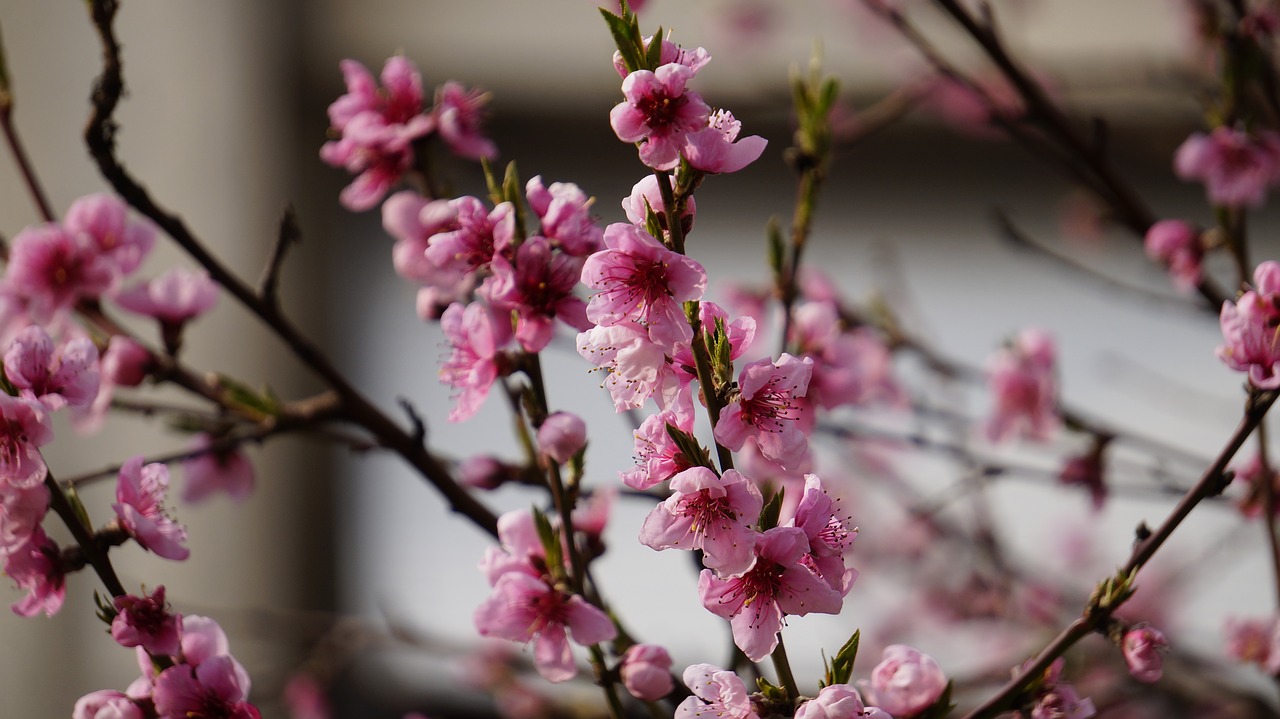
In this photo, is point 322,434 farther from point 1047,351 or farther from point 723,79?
point 723,79

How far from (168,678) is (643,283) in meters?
0.26

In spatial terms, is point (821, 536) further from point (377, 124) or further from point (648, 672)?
point (377, 124)

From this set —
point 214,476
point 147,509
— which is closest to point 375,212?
point 214,476

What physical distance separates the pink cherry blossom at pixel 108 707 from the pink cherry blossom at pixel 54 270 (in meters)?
0.30

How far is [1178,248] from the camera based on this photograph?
82cm

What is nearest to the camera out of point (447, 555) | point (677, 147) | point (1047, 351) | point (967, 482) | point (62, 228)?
point (677, 147)

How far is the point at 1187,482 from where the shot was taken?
0.85 metres

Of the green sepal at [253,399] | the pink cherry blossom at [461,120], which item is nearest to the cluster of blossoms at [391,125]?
the pink cherry blossom at [461,120]

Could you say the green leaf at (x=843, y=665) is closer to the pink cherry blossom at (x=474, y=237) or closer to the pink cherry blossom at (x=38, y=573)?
the pink cherry blossom at (x=474, y=237)

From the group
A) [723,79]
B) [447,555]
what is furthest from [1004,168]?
[447,555]

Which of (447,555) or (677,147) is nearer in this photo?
(677,147)

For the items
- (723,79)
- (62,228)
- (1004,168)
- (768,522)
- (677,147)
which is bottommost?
(768,522)

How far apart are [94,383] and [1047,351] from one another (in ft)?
2.52

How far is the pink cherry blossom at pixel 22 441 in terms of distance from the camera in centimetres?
44
